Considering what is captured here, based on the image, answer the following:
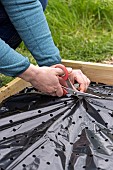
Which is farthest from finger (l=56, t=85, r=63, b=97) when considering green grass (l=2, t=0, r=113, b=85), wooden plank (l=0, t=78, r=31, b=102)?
green grass (l=2, t=0, r=113, b=85)

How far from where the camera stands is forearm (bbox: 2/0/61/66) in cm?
139

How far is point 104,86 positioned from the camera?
1.54m

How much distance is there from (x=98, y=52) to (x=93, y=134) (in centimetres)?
124

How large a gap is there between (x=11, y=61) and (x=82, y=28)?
1.47 metres

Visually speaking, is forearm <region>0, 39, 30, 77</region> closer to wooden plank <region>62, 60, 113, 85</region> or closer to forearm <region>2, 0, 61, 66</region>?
forearm <region>2, 0, 61, 66</region>

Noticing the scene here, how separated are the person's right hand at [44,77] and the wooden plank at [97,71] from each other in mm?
262

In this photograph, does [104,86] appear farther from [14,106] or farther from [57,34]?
[57,34]

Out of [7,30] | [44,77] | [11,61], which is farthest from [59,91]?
[7,30]

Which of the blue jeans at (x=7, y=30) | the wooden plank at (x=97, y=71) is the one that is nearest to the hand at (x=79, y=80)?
the wooden plank at (x=97, y=71)

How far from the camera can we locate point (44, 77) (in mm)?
1331

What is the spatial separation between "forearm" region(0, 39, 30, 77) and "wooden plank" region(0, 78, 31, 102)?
218 mm

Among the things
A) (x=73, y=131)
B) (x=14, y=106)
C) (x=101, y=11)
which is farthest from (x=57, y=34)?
(x=73, y=131)

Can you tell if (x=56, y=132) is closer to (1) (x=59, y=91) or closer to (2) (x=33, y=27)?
(1) (x=59, y=91)

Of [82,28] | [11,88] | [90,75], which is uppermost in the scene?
[11,88]
